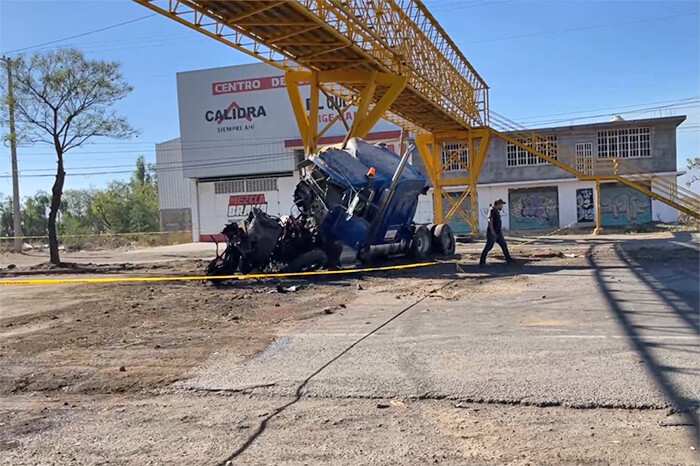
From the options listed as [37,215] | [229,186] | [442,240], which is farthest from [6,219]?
[442,240]

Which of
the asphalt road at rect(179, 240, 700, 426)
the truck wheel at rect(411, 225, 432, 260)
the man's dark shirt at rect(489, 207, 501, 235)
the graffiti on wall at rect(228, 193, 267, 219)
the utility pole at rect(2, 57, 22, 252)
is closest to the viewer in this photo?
the asphalt road at rect(179, 240, 700, 426)

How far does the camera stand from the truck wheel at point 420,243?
1667 centimetres

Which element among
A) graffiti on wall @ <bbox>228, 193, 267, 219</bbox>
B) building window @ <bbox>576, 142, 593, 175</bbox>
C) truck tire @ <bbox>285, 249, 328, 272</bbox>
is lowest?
truck tire @ <bbox>285, 249, 328, 272</bbox>

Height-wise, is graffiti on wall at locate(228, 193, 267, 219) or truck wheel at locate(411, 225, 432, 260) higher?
graffiti on wall at locate(228, 193, 267, 219)

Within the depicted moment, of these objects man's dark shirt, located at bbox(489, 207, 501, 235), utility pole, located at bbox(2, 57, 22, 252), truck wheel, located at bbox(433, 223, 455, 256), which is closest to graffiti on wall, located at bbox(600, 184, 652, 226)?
truck wheel, located at bbox(433, 223, 455, 256)

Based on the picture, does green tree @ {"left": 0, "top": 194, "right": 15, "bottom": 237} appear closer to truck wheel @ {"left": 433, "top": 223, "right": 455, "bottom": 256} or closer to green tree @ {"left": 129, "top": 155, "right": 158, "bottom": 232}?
green tree @ {"left": 129, "top": 155, "right": 158, "bottom": 232}

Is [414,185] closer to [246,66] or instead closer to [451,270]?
[451,270]

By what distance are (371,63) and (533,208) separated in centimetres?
2351

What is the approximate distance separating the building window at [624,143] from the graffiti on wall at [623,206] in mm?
2064

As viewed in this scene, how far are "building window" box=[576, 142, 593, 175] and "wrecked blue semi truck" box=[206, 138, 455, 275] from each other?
17175 mm

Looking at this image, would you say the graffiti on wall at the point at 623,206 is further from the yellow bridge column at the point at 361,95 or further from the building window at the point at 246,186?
the building window at the point at 246,186

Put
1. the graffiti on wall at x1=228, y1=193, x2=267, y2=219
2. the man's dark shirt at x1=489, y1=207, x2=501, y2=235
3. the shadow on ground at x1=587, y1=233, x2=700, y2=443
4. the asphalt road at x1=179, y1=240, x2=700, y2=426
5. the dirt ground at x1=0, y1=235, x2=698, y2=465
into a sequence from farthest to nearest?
the graffiti on wall at x1=228, y1=193, x2=267, y2=219
the man's dark shirt at x1=489, y1=207, x2=501, y2=235
the asphalt road at x1=179, y1=240, x2=700, y2=426
the shadow on ground at x1=587, y1=233, x2=700, y2=443
the dirt ground at x1=0, y1=235, x2=698, y2=465

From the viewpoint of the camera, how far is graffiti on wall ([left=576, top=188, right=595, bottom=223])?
1462 inches

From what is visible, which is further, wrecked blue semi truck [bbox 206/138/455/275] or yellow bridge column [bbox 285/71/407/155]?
yellow bridge column [bbox 285/71/407/155]
